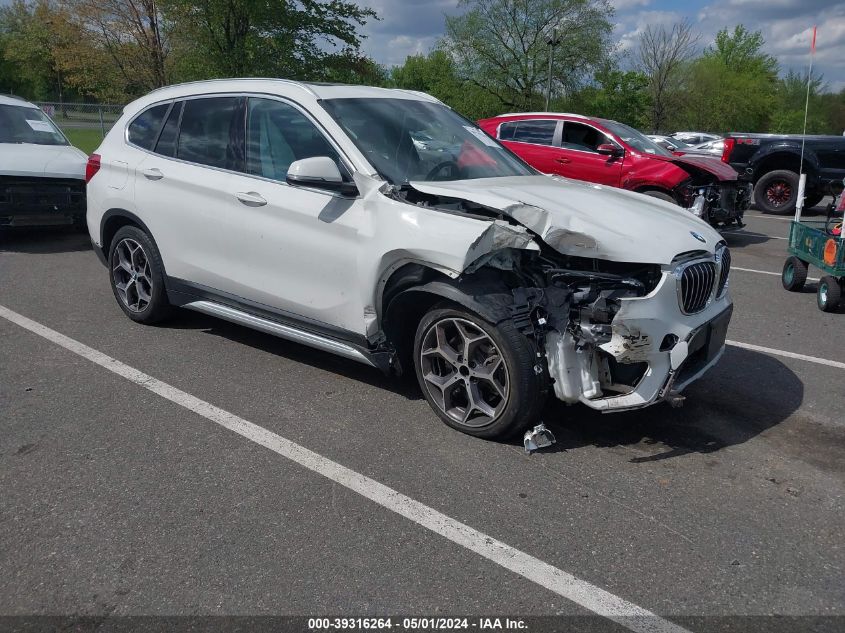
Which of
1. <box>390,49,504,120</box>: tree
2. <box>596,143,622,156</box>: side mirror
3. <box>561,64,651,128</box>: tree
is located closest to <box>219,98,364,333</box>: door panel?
<box>596,143,622,156</box>: side mirror

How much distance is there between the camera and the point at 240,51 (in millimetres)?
20422

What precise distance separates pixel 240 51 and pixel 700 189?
1453 cm

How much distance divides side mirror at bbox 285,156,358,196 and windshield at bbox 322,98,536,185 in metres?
0.25

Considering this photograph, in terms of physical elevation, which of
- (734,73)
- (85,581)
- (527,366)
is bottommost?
(85,581)

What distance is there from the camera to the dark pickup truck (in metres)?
14.1

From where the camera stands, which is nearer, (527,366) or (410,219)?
(527,366)

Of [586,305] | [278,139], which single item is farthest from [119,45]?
[586,305]

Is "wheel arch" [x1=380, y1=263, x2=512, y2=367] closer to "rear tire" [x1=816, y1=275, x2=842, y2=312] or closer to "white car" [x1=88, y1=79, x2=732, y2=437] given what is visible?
"white car" [x1=88, y1=79, x2=732, y2=437]

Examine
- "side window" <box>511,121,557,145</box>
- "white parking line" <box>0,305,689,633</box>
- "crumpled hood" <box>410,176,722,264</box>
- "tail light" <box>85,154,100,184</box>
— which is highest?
"side window" <box>511,121,557,145</box>

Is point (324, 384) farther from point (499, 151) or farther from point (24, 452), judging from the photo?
point (499, 151)

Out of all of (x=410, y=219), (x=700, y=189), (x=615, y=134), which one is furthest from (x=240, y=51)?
(x=410, y=219)

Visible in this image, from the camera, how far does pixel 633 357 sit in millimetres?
3613

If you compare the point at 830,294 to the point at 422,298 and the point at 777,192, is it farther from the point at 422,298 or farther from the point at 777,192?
the point at 777,192

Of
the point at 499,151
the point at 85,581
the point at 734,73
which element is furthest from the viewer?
the point at 734,73
